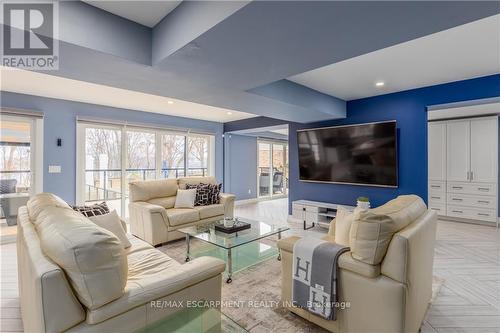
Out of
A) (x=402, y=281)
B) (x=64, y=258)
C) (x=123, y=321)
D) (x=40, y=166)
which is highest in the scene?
(x=40, y=166)

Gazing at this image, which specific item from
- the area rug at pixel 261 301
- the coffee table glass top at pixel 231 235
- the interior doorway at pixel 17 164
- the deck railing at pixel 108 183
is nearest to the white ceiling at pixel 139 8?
the coffee table glass top at pixel 231 235

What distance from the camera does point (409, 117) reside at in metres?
3.81

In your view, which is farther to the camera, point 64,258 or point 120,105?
point 120,105

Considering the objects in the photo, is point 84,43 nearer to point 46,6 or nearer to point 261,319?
point 46,6

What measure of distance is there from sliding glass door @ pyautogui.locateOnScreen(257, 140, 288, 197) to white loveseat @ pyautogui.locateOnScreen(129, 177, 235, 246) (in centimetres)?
330

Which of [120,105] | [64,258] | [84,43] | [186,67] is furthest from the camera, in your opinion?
[120,105]

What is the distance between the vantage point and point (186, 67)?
2150 millimetres

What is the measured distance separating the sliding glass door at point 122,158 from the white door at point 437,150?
5.32 meters

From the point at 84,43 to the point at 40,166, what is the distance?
135 inches

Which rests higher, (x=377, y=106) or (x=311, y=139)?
(x=377, y=106)

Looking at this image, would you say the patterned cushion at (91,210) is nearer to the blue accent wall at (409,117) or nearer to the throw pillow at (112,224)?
the throw pillow at (112,224)

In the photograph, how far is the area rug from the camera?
6.16 ft

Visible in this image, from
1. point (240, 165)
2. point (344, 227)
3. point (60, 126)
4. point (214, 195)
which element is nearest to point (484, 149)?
point (344, 227)

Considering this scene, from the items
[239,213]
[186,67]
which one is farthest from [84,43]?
[239,213]
